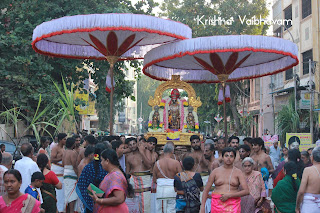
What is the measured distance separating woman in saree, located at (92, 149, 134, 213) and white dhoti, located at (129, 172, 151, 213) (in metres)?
4.09

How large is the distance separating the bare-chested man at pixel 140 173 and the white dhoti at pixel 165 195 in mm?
1051

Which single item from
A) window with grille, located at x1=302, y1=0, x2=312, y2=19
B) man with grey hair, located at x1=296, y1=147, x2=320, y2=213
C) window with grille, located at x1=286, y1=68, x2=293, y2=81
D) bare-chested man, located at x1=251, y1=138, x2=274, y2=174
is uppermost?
window with grille, located at x1=302, y1=0, x2=312, y2=19

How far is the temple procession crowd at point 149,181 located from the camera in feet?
17.6

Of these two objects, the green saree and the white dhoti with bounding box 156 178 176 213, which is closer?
the green saree

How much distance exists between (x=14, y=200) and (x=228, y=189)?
10.1 feet

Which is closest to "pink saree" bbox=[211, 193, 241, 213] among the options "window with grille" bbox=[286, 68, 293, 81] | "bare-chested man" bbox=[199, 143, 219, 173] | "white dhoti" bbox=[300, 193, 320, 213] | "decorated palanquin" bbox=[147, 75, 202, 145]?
"white dhoti" bbox=[300, 193, 320, 213]

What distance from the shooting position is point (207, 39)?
11969 millimetres

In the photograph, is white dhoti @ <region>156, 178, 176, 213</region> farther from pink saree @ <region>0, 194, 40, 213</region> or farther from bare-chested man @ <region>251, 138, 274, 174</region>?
pink saree @ <region>0, 194, 40, 213</region>

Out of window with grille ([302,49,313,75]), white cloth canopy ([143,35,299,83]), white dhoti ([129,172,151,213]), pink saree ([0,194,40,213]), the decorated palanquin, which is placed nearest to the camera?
pink saree ([0,194,40,213])

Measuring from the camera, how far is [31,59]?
17781 mm

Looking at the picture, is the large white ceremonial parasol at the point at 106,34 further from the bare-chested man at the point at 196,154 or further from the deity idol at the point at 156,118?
the bare-chested man at the point at 196,154

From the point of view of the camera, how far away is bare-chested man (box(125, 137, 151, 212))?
9.61 m

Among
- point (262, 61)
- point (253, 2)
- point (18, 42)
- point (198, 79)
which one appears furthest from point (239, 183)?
point (253, 2)

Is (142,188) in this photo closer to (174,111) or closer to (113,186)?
(113,186)
